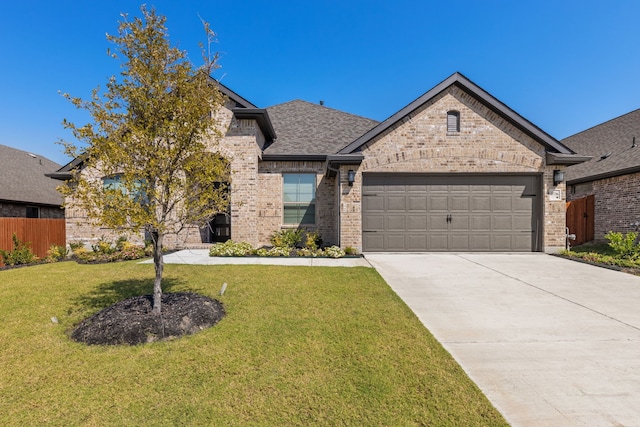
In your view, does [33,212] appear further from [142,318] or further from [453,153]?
[453,153]

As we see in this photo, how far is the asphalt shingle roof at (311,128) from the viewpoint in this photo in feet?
40.9

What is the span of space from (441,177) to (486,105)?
9.46 feet

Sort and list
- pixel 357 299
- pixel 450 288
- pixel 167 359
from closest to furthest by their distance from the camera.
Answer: pixel 167 359, pixel 357 299, pixel 450 288

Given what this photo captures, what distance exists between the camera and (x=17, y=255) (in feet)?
30.7

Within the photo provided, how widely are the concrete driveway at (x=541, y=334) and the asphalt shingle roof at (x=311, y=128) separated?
22.3ft

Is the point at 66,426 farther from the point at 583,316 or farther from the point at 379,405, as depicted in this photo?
the point at 583,316

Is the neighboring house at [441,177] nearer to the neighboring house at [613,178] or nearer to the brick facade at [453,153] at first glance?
the brick facade at [453,153]

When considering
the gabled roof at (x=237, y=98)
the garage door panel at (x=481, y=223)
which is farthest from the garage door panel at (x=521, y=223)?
the gabled roof at (x=237, y=98)

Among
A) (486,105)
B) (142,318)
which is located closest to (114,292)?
(142,318)

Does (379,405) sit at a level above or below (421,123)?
below

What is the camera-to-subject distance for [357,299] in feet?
17.4

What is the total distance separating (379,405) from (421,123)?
971cm

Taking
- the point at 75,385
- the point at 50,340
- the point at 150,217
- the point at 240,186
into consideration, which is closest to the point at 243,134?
the point at 240,186

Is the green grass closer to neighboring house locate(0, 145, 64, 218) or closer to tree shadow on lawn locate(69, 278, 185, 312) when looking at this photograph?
tree shadow on lawn locate(69, 278, 185, 312)
